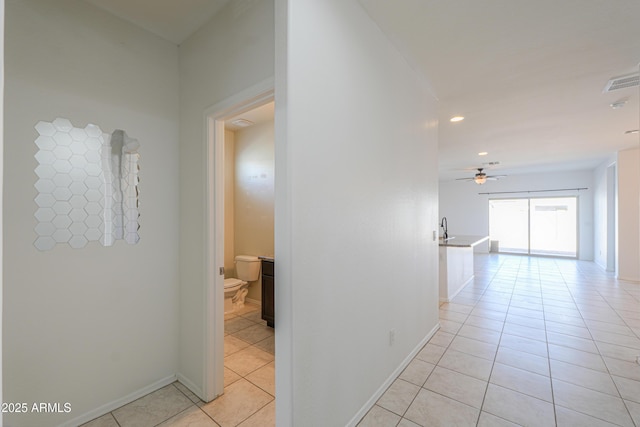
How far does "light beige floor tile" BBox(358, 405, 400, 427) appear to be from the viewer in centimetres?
195

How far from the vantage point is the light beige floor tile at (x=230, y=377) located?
2.42 m

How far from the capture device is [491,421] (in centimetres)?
197

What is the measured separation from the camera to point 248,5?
1952 mm

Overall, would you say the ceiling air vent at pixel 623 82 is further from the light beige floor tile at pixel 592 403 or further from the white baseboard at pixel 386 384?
the white baseboard at pixel 386 384

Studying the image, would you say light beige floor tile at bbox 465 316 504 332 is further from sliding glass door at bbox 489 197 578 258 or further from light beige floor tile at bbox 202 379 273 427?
sliding glass door at bbox 489 197 578 258

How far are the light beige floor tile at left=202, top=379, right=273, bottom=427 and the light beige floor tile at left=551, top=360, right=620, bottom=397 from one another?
247cm

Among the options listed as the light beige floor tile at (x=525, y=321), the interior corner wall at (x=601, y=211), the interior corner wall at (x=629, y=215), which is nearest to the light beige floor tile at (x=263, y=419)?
the light beige floor tile at (x=525, y=321)

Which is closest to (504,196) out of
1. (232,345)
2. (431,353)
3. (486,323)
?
(486,323)

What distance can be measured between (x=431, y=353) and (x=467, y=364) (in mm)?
324

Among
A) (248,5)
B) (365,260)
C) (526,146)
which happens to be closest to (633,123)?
(526,146)

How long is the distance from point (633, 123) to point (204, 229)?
5898 mm

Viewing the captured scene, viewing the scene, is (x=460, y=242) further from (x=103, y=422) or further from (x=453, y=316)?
(x=103, y=422)

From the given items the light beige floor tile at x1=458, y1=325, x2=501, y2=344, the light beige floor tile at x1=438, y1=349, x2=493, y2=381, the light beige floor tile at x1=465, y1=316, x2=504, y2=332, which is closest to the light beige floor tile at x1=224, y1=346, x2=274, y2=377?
the light beige floor tile at x1=438, y1=349, x2=493, y2=381

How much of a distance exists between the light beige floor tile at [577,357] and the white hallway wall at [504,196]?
7464mm
